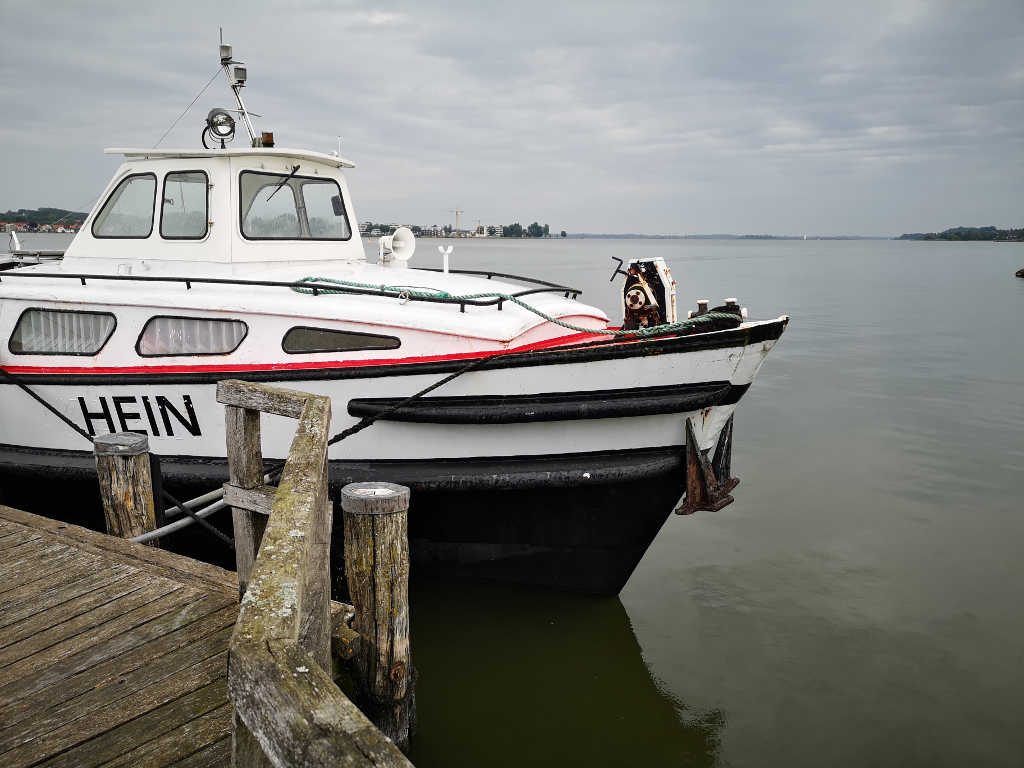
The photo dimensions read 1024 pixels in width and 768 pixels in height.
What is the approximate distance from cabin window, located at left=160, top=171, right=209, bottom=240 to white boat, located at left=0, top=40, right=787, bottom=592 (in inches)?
2.9

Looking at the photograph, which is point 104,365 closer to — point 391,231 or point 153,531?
point 153,531

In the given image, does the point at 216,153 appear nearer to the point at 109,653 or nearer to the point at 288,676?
the point at 109,653

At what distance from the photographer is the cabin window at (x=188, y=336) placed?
5.82m

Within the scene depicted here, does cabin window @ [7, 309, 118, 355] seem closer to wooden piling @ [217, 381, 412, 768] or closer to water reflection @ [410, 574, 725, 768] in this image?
water reflection @ [410, 574, 725, 768]

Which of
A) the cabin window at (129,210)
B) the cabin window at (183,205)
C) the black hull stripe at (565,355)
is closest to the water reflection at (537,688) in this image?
the black hull stripe at (565,355)

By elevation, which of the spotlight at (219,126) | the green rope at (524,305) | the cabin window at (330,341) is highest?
the spotlight at (219,126)

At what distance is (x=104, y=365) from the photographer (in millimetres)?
6031

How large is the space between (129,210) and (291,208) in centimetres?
140

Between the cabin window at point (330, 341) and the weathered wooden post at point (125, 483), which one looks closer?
the weathered wooden post at point (125, 483)

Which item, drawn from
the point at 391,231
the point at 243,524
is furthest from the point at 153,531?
the point at 391,231

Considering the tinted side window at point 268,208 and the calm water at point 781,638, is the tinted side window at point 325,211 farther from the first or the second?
the calm water at point 781,638

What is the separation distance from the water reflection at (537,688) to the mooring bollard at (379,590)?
0.86m

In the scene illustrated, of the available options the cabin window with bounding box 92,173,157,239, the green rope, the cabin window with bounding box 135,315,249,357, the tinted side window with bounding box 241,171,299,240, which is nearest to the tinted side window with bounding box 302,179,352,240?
the tinted side window with bounding box 241,171,299,240

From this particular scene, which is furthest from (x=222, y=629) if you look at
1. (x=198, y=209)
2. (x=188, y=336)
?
(x=198, y=209)
